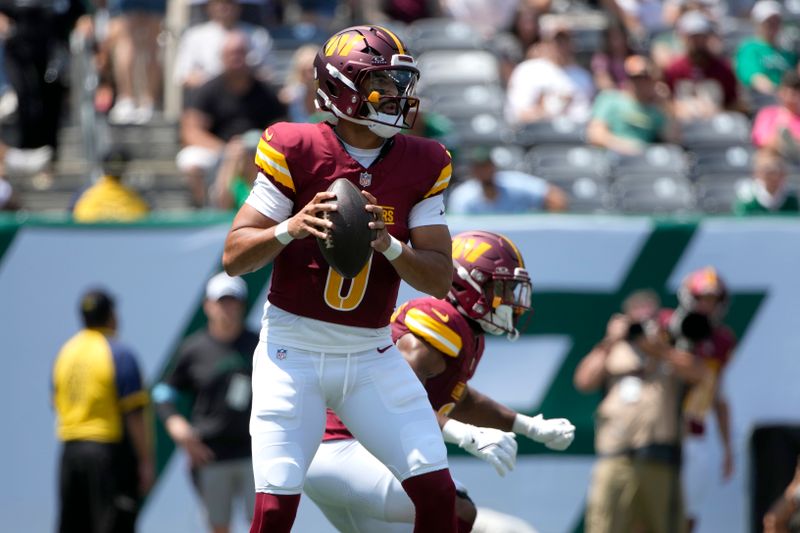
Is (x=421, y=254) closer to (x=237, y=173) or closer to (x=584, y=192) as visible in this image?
(x=237, y=173)

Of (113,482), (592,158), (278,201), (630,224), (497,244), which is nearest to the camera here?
(278,201)

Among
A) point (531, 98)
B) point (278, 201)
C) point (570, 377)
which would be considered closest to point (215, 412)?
point (570, 377)

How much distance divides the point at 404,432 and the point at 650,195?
6.27 m

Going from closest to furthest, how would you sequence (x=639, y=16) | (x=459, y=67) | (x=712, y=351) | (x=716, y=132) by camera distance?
(x=712, y=351) < (x=716, y=132) < (x=459, y=67) < (x=639, y=16)

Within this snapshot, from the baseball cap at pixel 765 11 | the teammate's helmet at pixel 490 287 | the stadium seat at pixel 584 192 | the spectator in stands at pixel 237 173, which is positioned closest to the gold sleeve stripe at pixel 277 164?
the teammate's helmet at pixel 490 287

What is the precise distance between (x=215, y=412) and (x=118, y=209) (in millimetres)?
1532

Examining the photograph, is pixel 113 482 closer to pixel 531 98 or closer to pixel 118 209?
pixel 118 209

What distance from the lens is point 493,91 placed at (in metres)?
11.4

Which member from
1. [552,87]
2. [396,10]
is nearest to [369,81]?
[552,87]

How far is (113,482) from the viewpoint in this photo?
29.3 ft

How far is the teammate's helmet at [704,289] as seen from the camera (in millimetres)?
9305

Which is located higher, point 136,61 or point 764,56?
point 136,61

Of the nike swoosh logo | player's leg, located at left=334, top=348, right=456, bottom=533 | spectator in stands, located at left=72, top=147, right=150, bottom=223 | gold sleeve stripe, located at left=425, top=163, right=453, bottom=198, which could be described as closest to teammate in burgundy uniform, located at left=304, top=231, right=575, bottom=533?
the nike swoosh logo

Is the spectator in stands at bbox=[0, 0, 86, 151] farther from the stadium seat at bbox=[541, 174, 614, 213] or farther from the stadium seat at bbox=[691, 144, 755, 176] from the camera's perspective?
the stadium seat at bbox=[691, 144, 755, 176]
